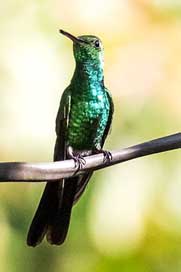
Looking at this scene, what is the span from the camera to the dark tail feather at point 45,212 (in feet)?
4.33

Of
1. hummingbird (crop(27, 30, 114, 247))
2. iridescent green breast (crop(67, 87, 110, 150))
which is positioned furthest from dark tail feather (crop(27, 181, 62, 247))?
iridescent green breast (crop(67, 87, 110, 150))

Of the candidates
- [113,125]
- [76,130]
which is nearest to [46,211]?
[76,130]

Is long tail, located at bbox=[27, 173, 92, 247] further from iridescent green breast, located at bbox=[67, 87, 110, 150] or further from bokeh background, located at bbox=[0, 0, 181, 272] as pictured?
bokeh background, located at bbox=[0, 0, 181, 272]

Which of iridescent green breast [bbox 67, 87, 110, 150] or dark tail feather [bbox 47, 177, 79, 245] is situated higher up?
iridescent green breast [bbox 67, 87, 110, 150]

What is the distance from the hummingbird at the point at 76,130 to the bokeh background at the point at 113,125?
506 millimetres

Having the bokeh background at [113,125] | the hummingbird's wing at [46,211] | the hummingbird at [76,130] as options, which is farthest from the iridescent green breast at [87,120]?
the bokeh background at [113,125]

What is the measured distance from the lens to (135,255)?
208 cm

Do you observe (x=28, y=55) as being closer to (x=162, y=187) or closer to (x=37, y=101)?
(x=37, y=101)

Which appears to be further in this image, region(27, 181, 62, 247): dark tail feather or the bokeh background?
the bokeh background

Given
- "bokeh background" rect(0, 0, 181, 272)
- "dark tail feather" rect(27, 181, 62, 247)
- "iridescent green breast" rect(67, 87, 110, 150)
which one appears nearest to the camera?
"dark tail feather" rect(27, 181, 62, 247)

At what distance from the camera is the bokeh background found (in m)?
2.04

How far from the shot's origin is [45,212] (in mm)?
1352

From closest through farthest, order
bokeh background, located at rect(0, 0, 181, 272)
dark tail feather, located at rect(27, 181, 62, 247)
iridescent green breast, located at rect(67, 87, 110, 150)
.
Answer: dark tail feather, located at rect(27, 181, 62, 247), iridescent green breast, located at rect(67, 87, 110, 150), bokeh background, located at rect(0, 0, 181, 272)

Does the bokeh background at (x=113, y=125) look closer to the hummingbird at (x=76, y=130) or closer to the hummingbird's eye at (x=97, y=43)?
the hummingbird at (x=76, y=130)
